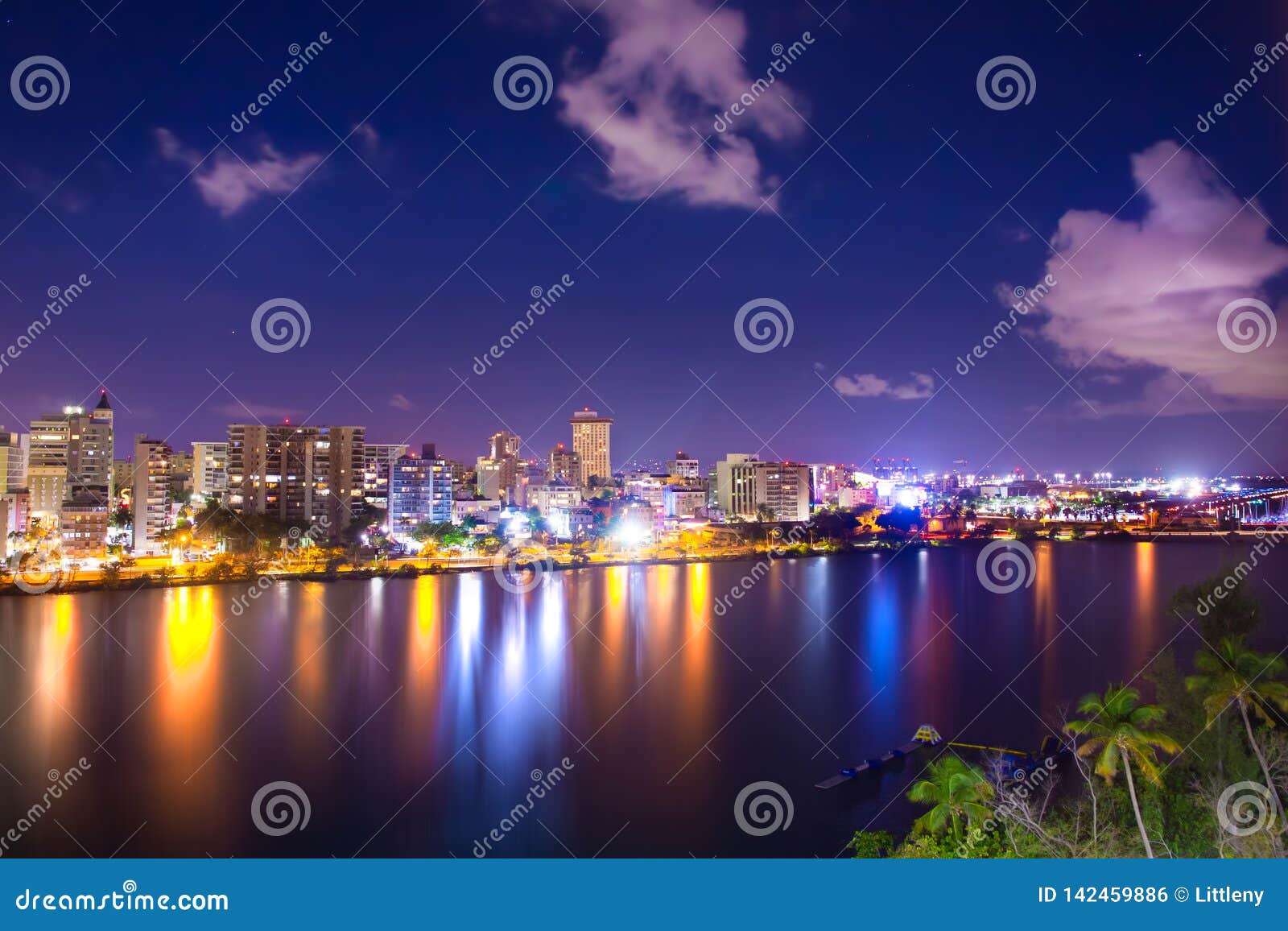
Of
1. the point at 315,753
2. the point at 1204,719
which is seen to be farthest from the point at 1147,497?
the point at 315,753

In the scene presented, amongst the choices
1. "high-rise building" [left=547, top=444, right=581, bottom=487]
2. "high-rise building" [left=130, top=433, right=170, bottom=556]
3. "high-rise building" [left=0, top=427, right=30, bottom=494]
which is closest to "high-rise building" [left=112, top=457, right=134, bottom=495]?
"high-rise building" [left=130, top=433, right=170, bottom=556]

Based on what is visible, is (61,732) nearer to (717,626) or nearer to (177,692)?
(177,692)

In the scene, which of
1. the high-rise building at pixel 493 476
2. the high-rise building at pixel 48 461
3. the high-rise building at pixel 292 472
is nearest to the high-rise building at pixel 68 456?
the high-rise building at pixel 48 461

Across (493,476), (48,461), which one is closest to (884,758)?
(48,461)

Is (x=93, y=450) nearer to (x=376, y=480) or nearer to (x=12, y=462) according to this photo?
(x=12, y=462)

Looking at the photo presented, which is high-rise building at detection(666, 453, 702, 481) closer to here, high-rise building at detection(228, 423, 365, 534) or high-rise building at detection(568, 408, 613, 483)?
high-rise building at detection(568, 408, 613, 483)
